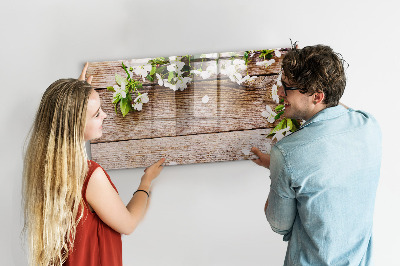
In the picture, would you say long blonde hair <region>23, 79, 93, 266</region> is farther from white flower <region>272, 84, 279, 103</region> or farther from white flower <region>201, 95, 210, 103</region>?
white flower <region>272, 84, 279, 103</region>

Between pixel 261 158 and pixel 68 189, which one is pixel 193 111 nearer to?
pixel 261 158

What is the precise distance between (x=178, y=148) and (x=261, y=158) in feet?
1.17

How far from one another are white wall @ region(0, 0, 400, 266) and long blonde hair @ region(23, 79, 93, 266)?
471 mm

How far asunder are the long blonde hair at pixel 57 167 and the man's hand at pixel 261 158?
2.45 ft

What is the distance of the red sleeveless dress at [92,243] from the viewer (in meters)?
1.20

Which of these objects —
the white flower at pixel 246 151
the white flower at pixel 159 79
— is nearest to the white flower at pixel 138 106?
the white flower at pixel 159 79

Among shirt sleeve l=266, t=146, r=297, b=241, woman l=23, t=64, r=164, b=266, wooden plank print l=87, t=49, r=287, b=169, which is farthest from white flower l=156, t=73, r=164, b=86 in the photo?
shirt sleeve l=266, t=146, r=297, b=241

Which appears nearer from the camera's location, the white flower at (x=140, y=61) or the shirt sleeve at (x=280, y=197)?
the shirt sleeve at (x=280, y=197)

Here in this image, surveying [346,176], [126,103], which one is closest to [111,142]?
[126,103]

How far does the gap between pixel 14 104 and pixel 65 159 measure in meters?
0.64

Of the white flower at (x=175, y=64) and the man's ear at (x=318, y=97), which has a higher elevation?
the white flower at (x=175, y=64)

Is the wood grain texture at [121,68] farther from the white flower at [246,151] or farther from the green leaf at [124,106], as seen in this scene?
the white flower at [246,151]

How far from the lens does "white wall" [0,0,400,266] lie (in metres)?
1.55

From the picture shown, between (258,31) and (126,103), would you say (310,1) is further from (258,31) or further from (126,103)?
(126,103)
